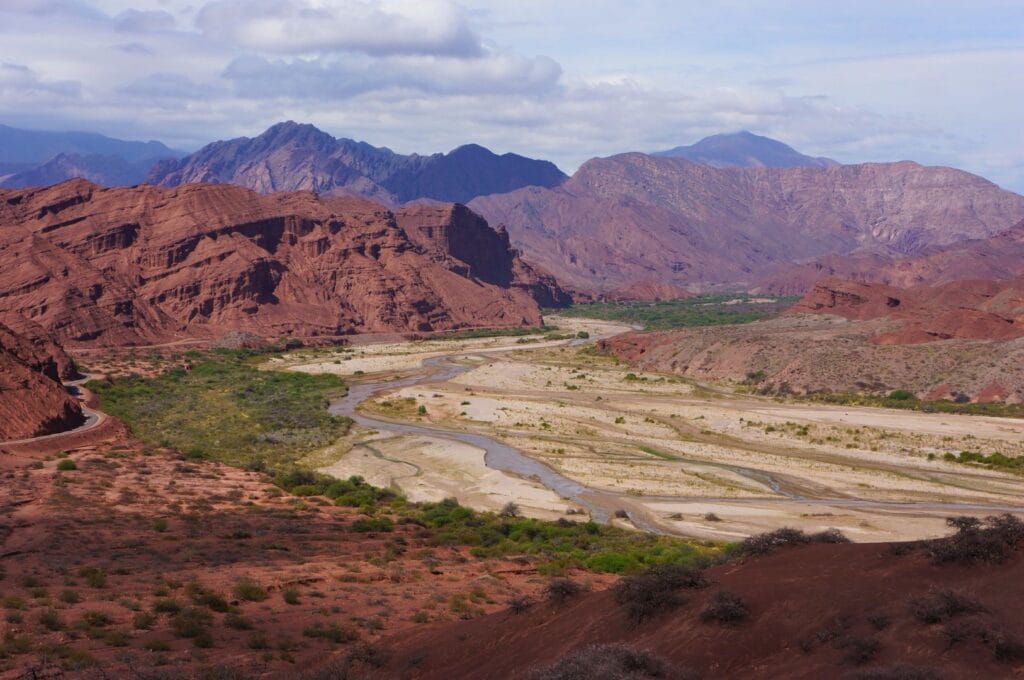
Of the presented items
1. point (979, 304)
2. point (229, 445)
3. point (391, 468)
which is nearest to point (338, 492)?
point (391, 468)

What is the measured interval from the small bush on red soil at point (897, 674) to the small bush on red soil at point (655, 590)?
4.79 meters

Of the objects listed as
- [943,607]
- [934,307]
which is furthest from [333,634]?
[934,307]

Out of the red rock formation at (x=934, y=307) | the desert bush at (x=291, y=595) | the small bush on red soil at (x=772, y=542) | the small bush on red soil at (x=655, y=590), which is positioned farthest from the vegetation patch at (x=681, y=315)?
the small bush on red soil at (x=655, y=590)

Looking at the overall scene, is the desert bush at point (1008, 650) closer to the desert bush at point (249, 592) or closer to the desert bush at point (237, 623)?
the desert bush at point (237, 623)

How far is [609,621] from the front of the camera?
15922 millimetres

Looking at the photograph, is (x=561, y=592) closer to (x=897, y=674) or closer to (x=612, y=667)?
(x=612, y=667)

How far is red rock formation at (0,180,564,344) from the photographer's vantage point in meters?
108

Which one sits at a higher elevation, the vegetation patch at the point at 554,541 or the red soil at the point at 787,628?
the red soil at the point at 787,628

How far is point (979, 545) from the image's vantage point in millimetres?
14945

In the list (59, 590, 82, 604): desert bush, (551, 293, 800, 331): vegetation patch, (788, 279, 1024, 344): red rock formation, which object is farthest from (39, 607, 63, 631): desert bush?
(551, 293, 800, 331): vegetation patch

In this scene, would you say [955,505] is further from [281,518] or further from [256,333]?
[256,333]

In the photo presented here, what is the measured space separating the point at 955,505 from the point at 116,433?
148 feet

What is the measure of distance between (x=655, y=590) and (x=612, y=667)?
158 inches

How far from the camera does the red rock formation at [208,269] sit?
108 m
